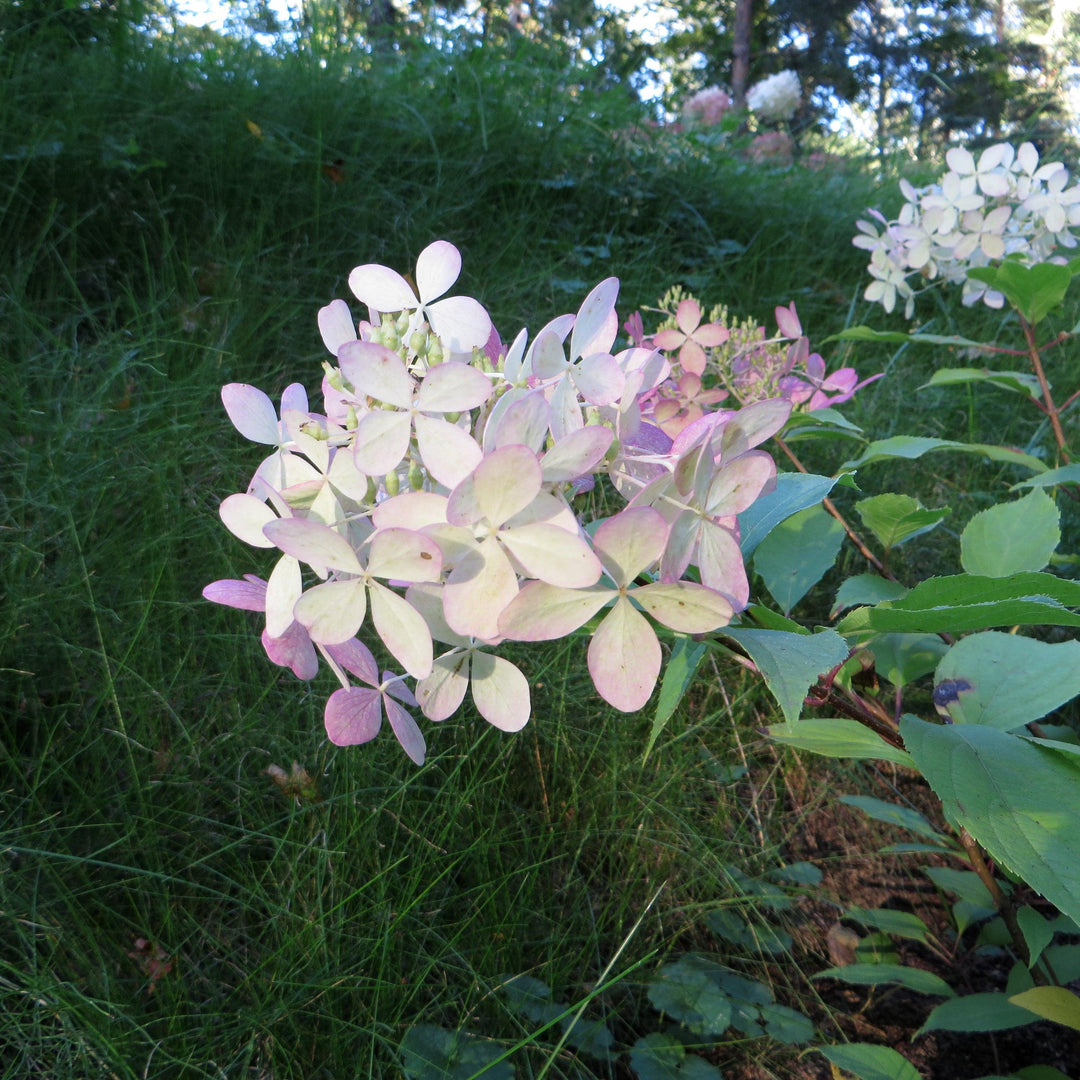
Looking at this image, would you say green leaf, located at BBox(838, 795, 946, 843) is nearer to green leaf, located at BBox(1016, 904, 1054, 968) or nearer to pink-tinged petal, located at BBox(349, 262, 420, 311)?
green leaf, located at BBox(1016, 904, 1054, 968)

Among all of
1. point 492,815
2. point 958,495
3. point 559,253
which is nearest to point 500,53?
point 559,253

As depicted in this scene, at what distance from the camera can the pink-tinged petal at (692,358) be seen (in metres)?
1.29

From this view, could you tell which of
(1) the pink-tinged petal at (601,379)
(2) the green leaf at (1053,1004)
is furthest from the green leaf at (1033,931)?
(1) the pink-tinged petal at (601,379)

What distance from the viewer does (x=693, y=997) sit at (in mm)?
1078

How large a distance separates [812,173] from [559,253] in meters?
2.48

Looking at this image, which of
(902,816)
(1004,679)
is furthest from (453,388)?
(902,816)

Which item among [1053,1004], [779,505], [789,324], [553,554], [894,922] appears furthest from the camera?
[789,324]

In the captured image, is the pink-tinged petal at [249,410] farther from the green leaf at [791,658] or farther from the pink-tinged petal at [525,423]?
the green leaf at [791,658]

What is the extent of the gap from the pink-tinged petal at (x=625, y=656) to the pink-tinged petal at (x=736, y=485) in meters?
0.08

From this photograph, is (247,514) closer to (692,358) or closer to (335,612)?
(335,612)

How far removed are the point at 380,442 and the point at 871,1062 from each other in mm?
877

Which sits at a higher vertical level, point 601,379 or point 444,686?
point 601,379

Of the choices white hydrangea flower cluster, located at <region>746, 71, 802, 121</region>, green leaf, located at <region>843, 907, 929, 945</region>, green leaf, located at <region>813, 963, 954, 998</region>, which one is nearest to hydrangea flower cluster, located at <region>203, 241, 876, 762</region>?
green leaf, located at <region>813, 963, 954, 998</region>

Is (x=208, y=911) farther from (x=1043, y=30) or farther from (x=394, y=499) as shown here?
(x=1043, y=30)
